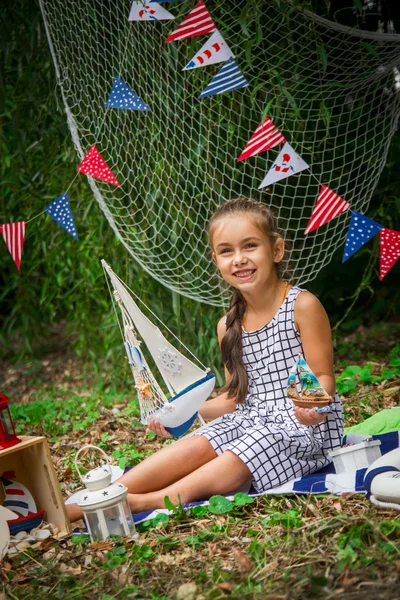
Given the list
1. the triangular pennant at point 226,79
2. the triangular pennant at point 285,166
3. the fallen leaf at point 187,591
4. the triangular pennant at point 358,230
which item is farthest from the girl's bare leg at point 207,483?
the triangular pennant at point 226,79

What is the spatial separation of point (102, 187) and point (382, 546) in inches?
105

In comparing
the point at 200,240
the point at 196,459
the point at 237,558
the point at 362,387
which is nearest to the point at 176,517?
the point at 196,459

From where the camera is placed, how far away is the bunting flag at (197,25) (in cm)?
288

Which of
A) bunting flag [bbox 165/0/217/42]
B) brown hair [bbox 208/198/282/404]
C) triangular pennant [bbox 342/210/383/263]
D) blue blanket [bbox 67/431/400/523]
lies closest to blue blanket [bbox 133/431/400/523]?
blue blanket [bbox 67/431/400/523]

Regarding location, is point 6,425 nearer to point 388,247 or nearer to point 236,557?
point 236,557

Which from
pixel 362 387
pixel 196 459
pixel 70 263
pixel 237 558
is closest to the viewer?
pixel 237 558

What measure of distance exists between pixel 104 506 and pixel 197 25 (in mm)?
1897

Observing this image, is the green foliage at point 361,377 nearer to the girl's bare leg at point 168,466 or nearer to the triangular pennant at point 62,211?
the girl's bare leg at point 168,466

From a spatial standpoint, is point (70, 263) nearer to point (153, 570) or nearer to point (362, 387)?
point (362, 387)

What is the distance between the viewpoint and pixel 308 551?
163 centimetres

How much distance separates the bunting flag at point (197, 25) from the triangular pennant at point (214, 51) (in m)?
0.05

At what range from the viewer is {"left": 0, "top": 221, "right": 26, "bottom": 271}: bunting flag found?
315 centimetres

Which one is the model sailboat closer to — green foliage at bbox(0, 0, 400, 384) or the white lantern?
the white lantern

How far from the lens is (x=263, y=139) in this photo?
3.00 meters
